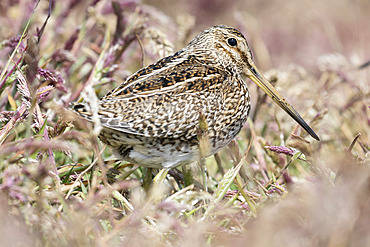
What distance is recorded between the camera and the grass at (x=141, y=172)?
1695mm

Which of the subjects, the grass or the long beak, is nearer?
the grass

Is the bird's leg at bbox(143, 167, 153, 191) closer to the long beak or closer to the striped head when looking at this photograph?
the striped head

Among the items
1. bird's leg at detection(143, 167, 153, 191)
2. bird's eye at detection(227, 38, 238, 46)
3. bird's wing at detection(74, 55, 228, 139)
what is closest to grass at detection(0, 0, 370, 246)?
bird's leg at detection(143, 167, 153, 191)

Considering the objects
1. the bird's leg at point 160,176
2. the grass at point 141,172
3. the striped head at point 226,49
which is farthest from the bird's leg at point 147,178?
the striped head at point 226,49

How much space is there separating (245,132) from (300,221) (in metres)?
1.67

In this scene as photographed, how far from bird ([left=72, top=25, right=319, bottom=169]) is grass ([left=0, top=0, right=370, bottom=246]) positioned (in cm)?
12

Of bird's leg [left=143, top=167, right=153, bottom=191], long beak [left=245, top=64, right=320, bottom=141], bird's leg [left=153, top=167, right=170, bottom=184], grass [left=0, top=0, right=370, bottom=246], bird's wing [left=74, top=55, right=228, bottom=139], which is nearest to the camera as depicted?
grass [left=0, top=0, right=370, bottom=246]

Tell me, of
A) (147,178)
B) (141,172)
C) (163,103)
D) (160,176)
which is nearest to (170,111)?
(163,103)

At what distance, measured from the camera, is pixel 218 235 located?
80.2 inches

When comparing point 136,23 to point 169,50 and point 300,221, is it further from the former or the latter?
point 300,221

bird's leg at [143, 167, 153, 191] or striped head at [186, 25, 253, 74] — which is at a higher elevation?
striped head at [186, 25, 253, 74]

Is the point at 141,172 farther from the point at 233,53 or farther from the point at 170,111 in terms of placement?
the point at 233,53

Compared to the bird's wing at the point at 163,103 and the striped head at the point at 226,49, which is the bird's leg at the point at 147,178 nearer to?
the bird's wing at the point at 163,103

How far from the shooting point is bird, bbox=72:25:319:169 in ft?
7.69
